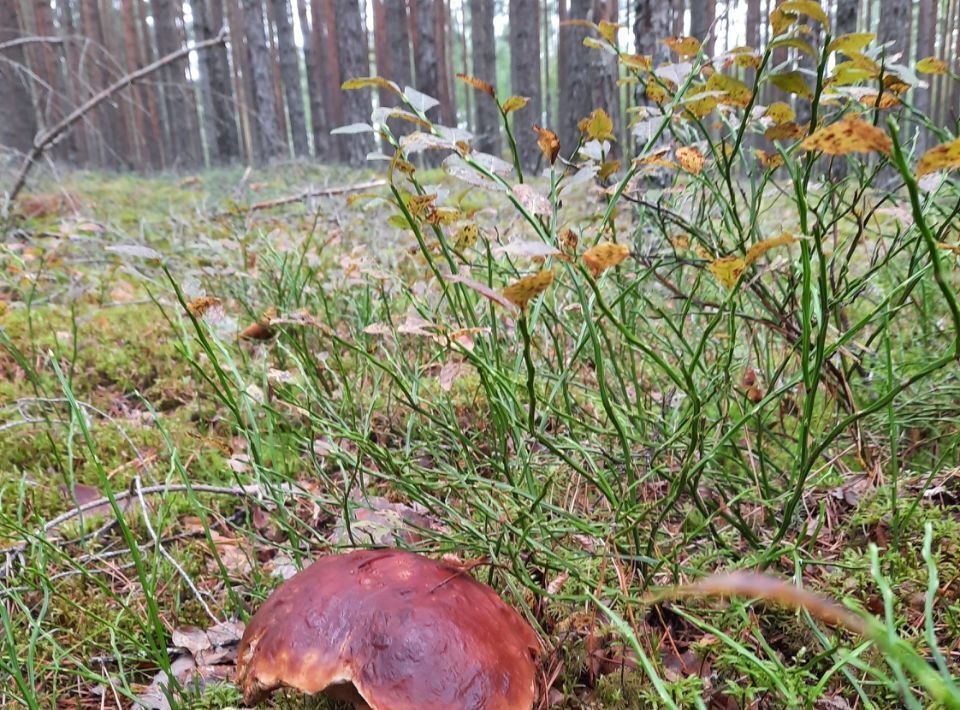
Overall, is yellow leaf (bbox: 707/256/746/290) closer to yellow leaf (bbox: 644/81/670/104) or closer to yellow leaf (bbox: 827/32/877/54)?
yellow leaf (bbox: 827/32/877/54)

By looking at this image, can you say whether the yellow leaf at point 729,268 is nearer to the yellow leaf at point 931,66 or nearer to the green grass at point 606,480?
the green grass at point 606,480

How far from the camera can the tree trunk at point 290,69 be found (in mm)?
13430

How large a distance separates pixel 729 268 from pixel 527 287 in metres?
0.27

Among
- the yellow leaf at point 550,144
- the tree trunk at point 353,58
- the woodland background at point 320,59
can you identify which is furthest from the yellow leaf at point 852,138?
the tree trunk at point 353,58

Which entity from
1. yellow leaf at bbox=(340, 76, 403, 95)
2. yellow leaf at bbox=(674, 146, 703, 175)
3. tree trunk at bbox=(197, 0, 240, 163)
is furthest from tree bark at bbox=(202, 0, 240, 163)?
yellow leaf at bbox=(674, 146, 703, 175)

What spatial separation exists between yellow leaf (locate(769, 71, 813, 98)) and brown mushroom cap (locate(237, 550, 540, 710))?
912 millimetres

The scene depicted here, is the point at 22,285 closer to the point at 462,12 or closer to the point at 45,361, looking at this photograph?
the point at 45,361

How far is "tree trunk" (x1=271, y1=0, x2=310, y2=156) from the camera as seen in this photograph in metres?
13.4

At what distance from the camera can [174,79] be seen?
1708cm

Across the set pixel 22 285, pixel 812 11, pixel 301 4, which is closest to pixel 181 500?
pixel 812 11

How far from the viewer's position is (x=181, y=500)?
5.91 feet

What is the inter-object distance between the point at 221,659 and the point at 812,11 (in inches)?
60.9

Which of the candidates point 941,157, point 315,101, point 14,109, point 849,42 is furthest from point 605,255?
point 315,101

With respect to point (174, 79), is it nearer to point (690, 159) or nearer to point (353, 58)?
point (353, 58)
